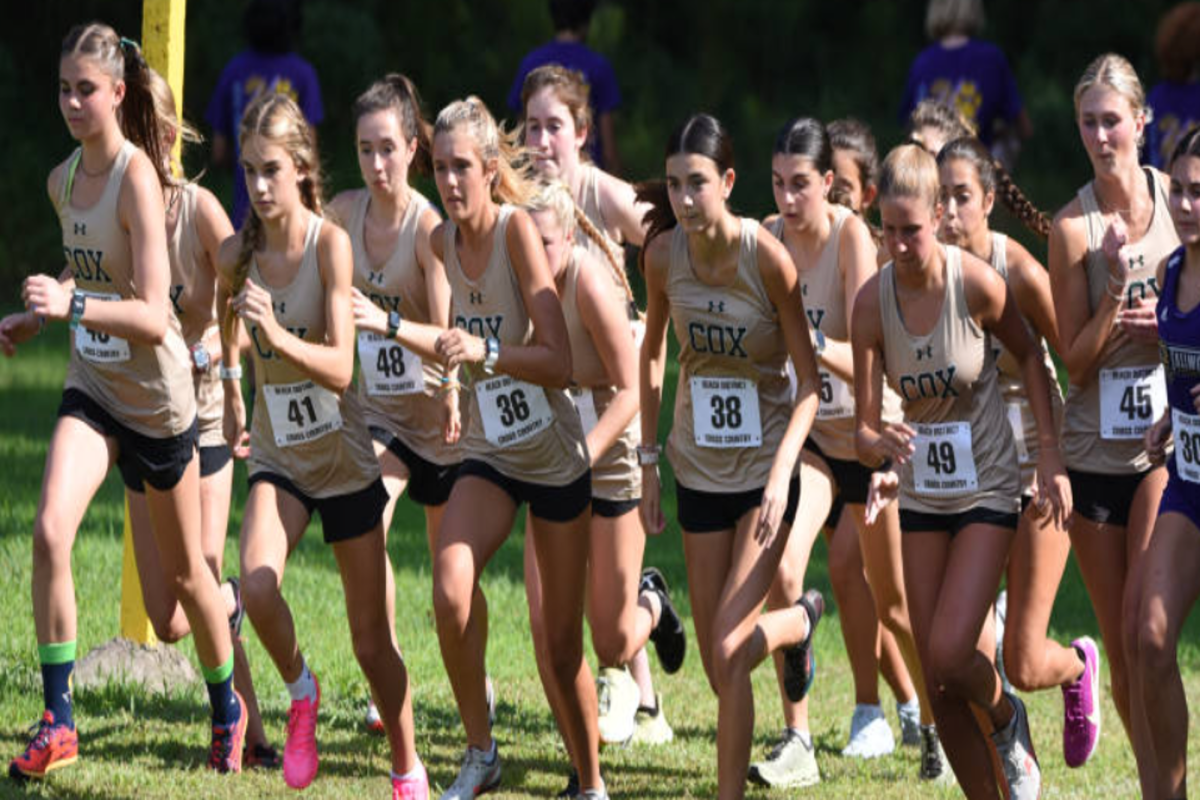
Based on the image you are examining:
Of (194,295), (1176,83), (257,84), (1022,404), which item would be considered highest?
(257,84)

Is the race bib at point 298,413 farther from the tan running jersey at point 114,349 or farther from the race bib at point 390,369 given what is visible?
the race bib at point 390,369

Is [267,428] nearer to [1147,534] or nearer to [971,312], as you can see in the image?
[971,312]

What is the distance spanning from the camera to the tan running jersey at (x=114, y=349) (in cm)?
675

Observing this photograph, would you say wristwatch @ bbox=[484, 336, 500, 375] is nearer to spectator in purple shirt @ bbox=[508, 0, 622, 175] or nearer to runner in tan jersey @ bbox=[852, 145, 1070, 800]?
runner in tan jersey @ bbox=[852, 145, 1070, 800]

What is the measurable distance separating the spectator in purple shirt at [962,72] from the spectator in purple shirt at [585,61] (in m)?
1.56

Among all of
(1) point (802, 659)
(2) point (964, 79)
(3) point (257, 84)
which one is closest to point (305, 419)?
(1) point (802, 659)

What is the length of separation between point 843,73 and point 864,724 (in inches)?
728

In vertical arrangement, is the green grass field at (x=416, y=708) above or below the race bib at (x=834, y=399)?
below

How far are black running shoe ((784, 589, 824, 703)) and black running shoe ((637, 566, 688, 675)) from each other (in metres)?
0.71

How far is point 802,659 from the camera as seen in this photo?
7.16 meters

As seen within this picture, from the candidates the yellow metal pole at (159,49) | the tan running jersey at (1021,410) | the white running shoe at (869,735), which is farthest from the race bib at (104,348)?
the white running shoe at (869,735)

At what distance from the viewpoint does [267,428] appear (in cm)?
660

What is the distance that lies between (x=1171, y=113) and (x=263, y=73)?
15.8 ft

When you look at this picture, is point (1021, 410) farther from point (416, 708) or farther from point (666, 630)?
point (416, 708)
